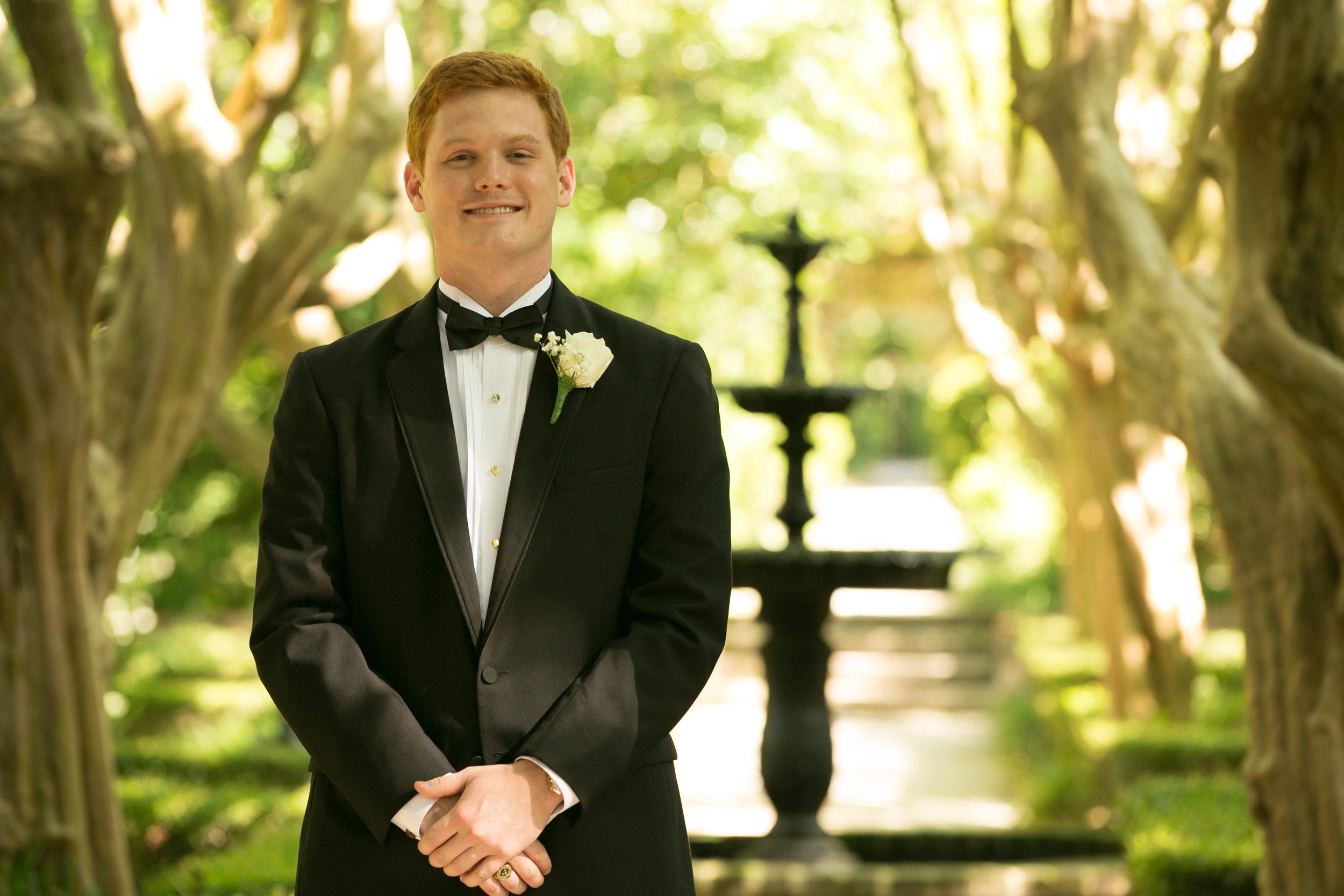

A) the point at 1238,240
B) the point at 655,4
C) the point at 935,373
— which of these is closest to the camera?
the point at 1238,240

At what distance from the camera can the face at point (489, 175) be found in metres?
2.05

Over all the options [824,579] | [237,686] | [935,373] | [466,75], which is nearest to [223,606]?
[237,686]

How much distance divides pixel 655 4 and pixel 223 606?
5754 mm

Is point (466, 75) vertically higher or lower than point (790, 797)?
higher

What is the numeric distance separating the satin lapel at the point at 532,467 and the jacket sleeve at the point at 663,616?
0.48 feet

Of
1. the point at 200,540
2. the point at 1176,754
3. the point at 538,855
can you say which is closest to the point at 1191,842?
the point at 1176,754

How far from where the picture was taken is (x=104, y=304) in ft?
16.3

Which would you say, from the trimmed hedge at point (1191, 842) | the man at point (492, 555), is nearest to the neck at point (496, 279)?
the man at point (492, 555)

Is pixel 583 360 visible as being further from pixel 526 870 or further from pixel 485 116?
pixel 526 870

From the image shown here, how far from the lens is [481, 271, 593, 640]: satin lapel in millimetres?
2016

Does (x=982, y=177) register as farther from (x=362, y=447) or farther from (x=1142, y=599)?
(x=362, y=447)

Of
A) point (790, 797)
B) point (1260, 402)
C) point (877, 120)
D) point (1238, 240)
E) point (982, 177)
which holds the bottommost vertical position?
point (790, 797)

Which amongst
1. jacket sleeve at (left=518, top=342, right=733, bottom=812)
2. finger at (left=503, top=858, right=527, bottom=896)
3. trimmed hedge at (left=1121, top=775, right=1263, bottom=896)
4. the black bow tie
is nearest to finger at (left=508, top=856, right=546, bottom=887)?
finger at (left=503, top=858, right=527, bottom=896)

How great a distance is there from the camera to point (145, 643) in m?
10.5
